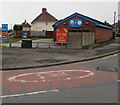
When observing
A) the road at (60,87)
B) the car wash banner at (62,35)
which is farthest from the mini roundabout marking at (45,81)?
the car wash banner at (62,35)

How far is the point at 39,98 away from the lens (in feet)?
16.4

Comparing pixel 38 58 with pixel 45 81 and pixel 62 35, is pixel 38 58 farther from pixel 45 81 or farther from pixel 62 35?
pixel 62 35

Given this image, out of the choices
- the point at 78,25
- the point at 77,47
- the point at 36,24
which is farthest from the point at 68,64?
the point at 36,24

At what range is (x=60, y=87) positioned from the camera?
6012mm

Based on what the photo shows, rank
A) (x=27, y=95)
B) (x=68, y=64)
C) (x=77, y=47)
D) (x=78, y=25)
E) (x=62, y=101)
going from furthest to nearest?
(x=78, y=25) < (x=77, y=47) < (x=68, y=64) < (x=27, y=95) < (x=62, y=101)

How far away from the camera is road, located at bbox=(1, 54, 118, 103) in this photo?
4965 millimetres

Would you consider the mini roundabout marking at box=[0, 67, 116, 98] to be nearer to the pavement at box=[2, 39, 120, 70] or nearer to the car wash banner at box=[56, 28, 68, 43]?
the pavement at box=[2, 39, 120, 70]

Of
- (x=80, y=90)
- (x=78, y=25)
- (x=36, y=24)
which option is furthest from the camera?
(x=36, y=24)

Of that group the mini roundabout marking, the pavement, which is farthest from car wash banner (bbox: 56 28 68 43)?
the mini roundabout marking

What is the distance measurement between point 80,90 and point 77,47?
13416mm

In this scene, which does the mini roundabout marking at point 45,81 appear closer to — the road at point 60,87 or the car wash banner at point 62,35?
the road at point 60,87

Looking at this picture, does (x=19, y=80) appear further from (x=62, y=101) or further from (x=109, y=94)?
(x=109, y=94)

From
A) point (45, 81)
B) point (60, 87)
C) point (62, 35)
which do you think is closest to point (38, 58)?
point (45, 81)

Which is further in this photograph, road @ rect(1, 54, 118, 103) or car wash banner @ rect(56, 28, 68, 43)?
car wash banner @ rect(56, 28, 68, 43)
